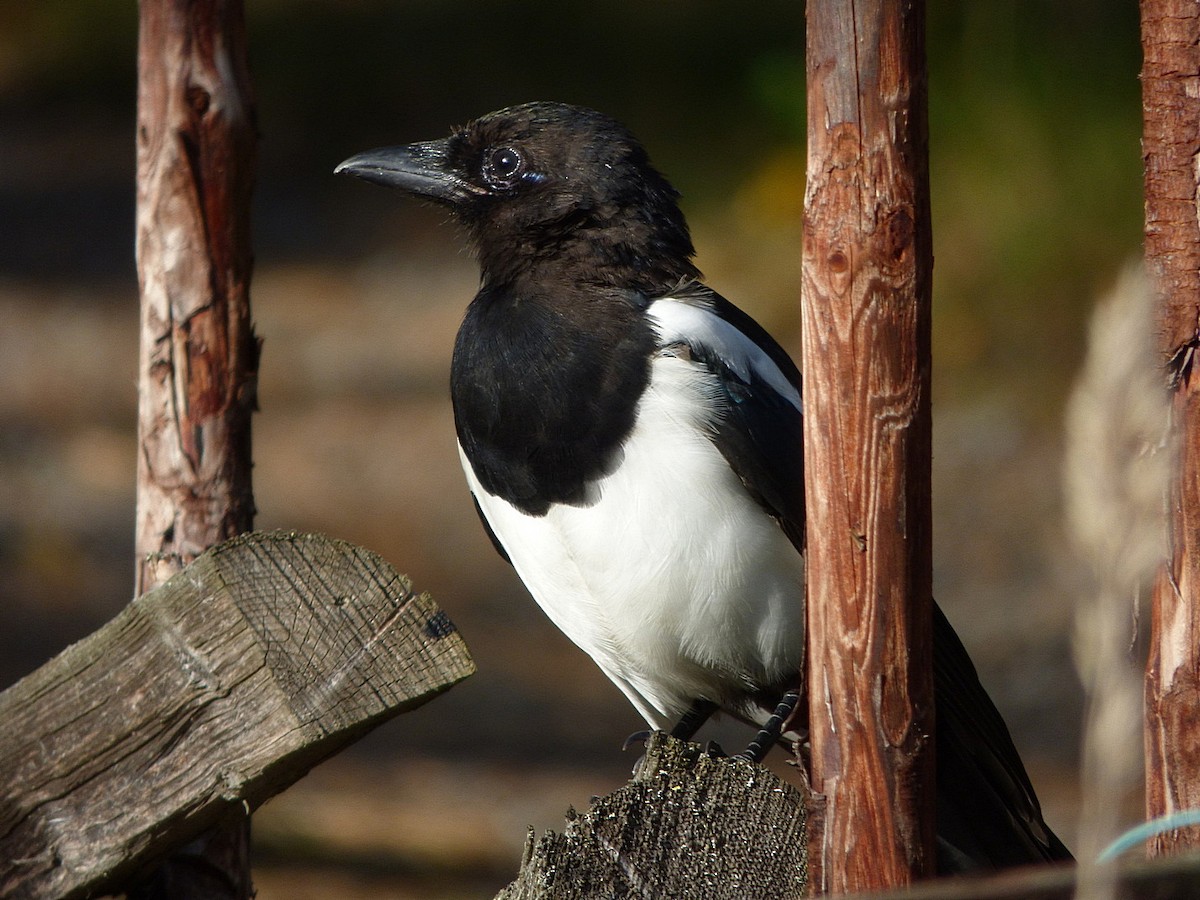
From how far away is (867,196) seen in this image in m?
1.56

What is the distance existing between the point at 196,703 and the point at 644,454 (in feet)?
2.90

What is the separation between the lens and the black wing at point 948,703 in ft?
8.00

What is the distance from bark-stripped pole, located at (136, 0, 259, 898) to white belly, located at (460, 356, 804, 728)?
533mm

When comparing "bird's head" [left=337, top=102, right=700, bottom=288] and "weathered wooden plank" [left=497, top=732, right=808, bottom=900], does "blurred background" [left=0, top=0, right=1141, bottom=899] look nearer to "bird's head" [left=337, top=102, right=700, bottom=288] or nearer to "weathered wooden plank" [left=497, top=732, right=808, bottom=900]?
"bird's head" [left=337, top=102, right=700, bottom=288]

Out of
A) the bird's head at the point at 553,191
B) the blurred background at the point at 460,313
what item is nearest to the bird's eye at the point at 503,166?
the bird's head at the point at 553,191

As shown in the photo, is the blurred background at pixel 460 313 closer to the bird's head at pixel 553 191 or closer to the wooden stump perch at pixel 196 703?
the bird's head at pixel 553 191

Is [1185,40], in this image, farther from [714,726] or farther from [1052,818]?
[714,726]

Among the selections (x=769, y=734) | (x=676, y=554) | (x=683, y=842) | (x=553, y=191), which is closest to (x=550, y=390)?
(x=676, y=554)

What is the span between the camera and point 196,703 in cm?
193

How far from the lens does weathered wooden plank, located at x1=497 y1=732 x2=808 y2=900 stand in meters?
1.72

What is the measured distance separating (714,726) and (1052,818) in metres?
1.36

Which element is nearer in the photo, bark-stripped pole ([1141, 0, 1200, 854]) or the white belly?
bark-stripped pole ([1141, 0, 1200, 854])

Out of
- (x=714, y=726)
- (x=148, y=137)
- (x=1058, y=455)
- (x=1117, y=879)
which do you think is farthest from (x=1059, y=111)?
(x=1117, y=879)

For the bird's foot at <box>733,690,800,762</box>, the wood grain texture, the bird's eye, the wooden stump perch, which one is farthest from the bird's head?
the wooden stump perch
